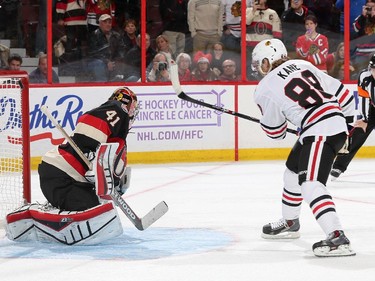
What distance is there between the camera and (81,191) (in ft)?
14.0

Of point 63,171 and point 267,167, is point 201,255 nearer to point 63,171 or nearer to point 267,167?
point 63,171

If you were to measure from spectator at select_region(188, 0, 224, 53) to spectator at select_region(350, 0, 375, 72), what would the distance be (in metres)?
1.27

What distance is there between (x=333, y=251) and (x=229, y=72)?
4430mm

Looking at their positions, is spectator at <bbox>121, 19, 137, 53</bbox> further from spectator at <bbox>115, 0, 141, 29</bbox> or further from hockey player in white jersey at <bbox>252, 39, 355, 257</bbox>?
hockey player in white jersey at <bbox>252, 39, 355, 257</bbox>

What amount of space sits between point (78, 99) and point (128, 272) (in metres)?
4.10

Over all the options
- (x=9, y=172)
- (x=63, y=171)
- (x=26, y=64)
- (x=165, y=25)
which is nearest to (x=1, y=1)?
(x=26, y=64)

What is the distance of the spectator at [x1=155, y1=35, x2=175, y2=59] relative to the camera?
7.97 m

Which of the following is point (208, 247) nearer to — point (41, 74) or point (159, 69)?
point (41, 74)

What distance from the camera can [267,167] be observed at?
758cm

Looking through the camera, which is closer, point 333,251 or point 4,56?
point 333,251

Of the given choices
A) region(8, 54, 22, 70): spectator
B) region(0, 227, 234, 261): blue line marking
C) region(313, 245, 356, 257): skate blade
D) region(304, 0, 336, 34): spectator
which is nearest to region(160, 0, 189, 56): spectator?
region(304, 0, 336, 34): spectator

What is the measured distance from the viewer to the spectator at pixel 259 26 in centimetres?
819

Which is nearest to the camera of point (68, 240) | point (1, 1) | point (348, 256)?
point (348, 256)

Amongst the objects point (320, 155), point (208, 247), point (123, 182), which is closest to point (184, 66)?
point (123, 182)
